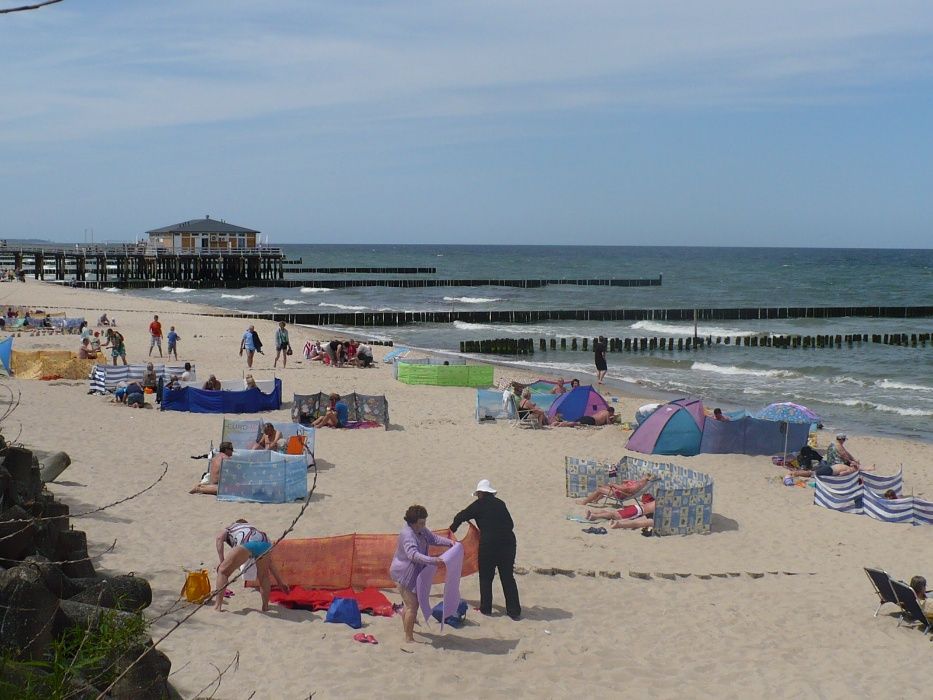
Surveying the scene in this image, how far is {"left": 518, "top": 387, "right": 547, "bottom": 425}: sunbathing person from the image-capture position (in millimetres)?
19094

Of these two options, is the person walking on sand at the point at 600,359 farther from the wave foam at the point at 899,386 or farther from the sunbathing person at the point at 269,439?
the sunbathing person at the point at 269,439

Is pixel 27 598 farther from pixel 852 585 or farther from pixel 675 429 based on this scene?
pixel 675 429

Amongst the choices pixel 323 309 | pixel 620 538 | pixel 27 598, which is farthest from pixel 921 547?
pixel 323 309

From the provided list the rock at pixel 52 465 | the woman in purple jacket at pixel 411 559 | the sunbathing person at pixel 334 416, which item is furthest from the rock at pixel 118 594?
the sunbathing person at pixel 334 416

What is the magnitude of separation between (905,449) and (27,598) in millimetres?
18194

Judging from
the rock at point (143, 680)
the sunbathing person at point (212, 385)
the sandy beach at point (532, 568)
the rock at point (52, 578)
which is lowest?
the sandy beach at point (532, 568)

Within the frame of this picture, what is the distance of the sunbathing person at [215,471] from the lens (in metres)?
12.5

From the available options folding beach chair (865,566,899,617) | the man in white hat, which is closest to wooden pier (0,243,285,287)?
the man in white hat

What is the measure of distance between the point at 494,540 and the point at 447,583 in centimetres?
59

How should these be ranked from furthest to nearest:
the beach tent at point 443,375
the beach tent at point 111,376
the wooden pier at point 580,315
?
the wooden pier at point 580,315, the beach tent at point 443,375, the beach tent at point 111,376

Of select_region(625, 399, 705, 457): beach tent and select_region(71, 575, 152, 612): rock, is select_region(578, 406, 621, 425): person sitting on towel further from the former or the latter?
select_region(71, 575, 152, 612): rock

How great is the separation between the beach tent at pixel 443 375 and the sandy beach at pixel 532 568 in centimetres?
534

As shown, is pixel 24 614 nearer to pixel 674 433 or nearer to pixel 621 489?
pixel 621 489

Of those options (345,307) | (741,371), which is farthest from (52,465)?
(345,307)
